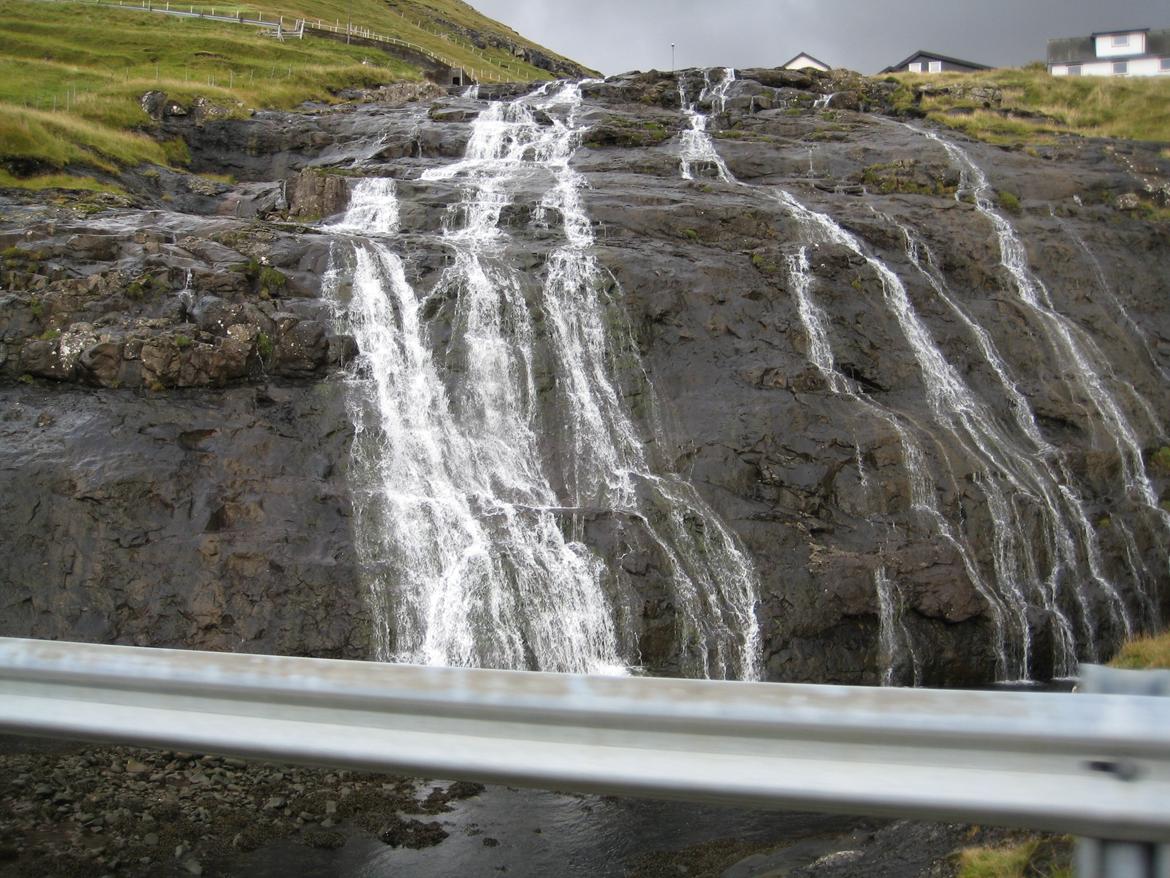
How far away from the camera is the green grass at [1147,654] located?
13461 mm

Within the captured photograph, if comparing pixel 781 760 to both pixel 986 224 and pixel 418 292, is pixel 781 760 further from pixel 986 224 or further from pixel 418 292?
pixel 986 224

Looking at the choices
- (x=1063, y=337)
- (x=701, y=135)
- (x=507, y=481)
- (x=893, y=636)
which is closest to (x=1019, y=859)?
(x=893, y=636)

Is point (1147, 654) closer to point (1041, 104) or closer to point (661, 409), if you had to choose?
point (661, 409)

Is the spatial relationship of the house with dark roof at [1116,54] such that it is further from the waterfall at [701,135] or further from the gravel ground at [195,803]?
the gravel ground at [195,803]

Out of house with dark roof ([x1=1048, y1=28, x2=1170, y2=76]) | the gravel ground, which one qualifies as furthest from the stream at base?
house with dark roof ([x1=1048, y1=28, x2=1170, y2=76])

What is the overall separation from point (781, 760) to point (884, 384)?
19557 millimetres

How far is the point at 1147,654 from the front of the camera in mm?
14430

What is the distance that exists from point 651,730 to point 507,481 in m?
15.4

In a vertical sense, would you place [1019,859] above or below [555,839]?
above

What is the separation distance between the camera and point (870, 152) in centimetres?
3222

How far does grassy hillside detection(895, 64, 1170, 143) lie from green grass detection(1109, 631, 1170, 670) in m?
25.7

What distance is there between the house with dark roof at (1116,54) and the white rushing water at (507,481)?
72700 mm

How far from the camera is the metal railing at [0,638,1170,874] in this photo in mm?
2367

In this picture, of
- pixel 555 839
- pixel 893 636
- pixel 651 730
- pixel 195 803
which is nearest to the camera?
pixel 651 730
